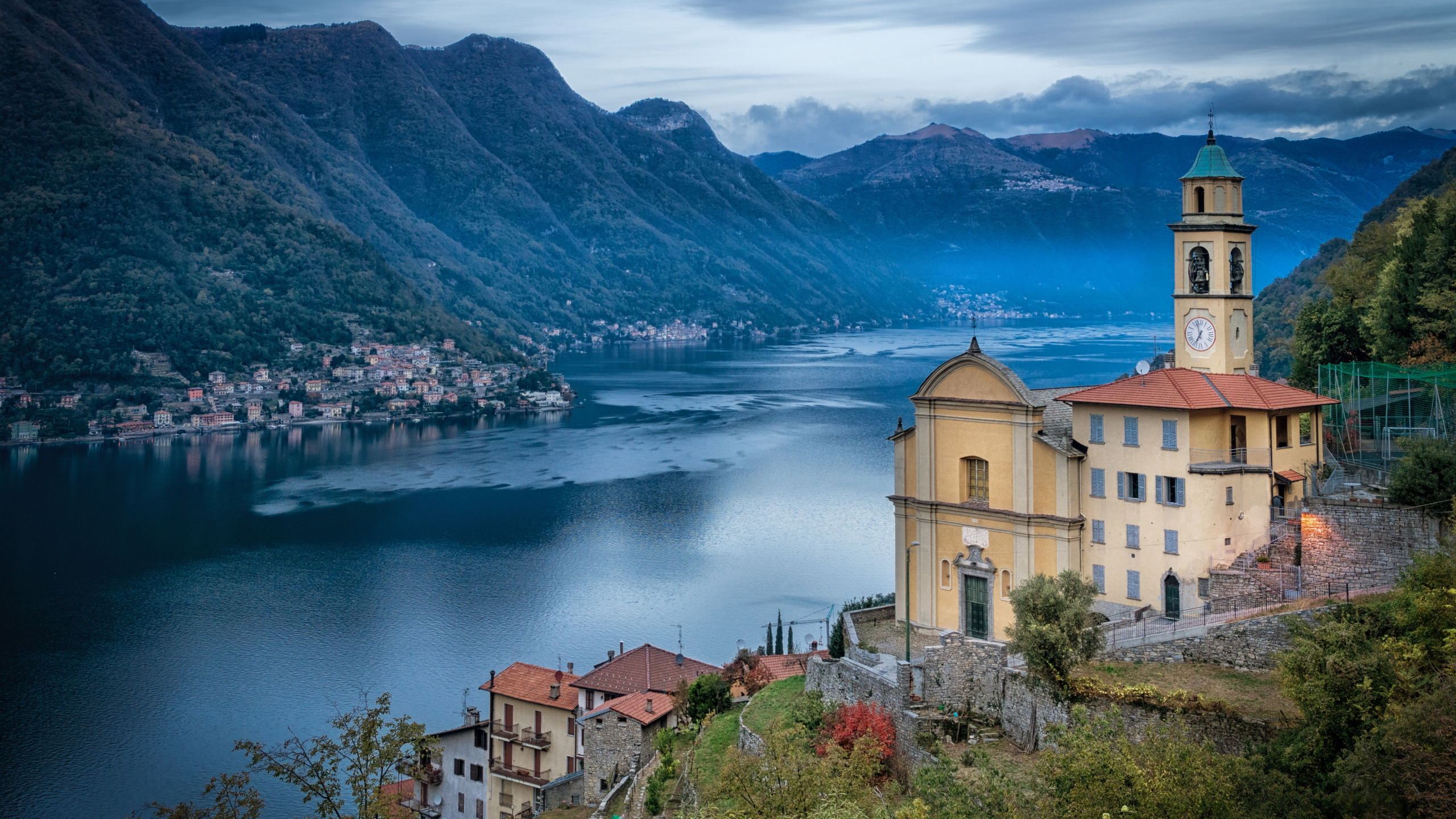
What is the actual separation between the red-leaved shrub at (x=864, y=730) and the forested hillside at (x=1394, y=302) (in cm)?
1659

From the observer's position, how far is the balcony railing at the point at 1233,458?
20.6m

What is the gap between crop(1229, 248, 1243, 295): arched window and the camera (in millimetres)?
23969

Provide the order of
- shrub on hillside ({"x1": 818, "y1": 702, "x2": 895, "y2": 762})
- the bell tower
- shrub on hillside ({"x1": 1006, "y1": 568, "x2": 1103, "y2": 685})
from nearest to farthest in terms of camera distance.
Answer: shrub on hillside ({"x1": 1006, "y1": 568, "x2": 1103, "y2": 685})
shrub on hillside ({"x1": 818, "y1": 702, "x2": 895, "y2": 762})
the bell tower

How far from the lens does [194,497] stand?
77.1 m

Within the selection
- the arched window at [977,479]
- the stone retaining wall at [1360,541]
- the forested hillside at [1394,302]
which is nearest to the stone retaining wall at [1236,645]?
the stone retaining wall at [1360,541]

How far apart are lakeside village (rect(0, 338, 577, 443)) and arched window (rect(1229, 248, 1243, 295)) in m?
101

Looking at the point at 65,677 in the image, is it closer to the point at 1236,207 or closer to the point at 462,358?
the point at 1236,207

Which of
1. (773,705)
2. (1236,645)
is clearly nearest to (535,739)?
(773,705)

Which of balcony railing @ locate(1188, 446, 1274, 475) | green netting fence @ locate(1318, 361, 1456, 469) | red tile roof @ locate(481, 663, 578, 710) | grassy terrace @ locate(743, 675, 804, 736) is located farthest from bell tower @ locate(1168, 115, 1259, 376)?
red tile roof @ locate(481, 663, 578, 710)

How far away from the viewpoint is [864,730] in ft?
58.9

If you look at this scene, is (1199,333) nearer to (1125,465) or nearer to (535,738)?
(1125,465)

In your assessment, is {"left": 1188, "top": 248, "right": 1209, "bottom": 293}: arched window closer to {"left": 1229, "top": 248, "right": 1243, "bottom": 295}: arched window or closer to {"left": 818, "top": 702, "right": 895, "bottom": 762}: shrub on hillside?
{"left": 1229, "top": 248, "right": 1243, "bottom": 295}: arched window

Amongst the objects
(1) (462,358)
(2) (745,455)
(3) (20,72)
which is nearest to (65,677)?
(2) (745,455)

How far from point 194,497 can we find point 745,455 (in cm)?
3680
